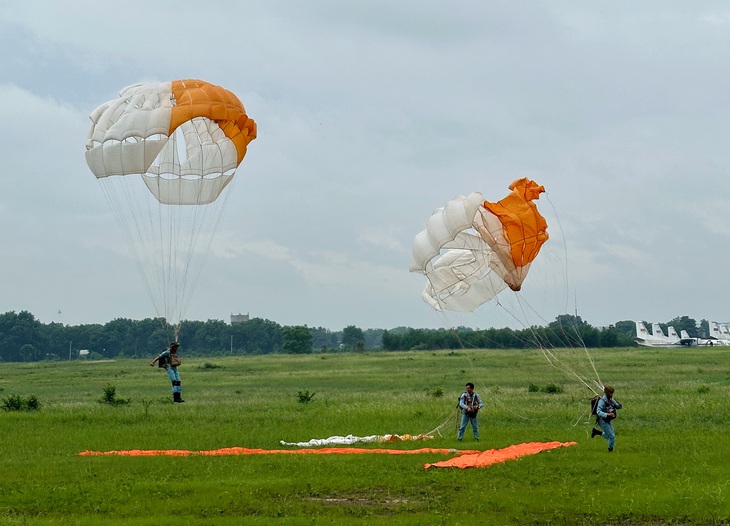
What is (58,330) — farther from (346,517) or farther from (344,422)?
(346,517)

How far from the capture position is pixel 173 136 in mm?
24219

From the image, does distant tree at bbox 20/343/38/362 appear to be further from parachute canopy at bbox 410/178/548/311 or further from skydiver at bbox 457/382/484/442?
skydiver at bbox 457/382/484/442

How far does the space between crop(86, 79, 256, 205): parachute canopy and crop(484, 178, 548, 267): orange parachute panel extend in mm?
7159

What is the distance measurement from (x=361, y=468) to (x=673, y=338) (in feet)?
416

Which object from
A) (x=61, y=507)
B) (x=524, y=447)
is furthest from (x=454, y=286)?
(x=61, y=507)

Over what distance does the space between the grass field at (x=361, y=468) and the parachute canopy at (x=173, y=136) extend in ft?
21.7

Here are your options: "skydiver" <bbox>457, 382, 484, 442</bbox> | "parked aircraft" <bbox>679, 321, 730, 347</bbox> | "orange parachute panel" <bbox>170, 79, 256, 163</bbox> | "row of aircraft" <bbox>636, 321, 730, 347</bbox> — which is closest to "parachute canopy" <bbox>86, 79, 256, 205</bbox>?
"orange parachute panel" <bbox>170, 79, 256, 163</bbox>

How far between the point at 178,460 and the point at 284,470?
8.54 ft

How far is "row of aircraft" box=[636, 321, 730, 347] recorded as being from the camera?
125938 mm

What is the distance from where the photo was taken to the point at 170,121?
22.6m

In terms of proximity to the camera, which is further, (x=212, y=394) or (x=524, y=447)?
(x=212, y=394)

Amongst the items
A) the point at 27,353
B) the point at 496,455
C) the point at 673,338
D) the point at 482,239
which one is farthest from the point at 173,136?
the point at 27,353

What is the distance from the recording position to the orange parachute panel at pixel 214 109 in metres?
23.0

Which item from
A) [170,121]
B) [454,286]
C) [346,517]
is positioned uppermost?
[170,121]
